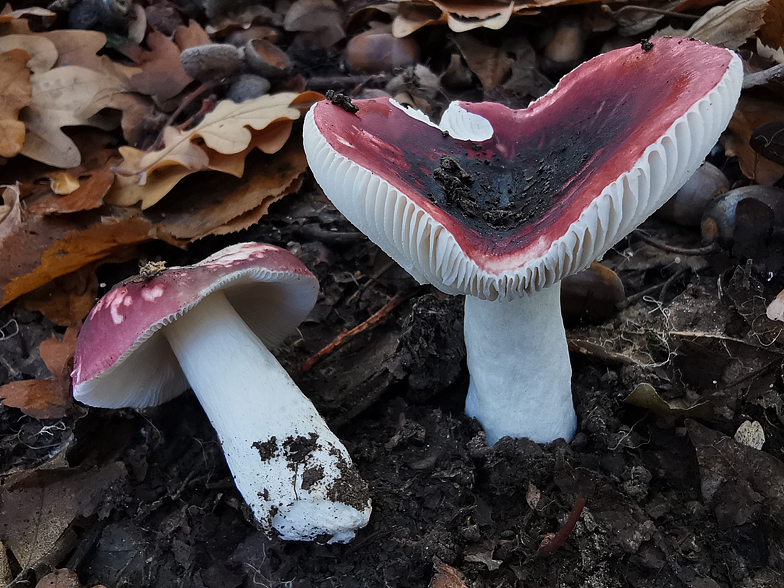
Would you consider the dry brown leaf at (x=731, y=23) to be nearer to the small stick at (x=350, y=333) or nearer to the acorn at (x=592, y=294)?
the acorn at (x=592, y=294)

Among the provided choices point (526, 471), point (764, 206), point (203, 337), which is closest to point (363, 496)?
point (526, 471)

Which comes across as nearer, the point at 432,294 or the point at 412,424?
the point at 412,424

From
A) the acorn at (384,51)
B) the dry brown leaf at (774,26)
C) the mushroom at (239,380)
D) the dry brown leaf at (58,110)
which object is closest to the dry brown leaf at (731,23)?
the dry brown leaf at (774,26)

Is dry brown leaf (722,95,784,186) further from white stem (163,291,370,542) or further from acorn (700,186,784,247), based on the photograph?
white stem (163,291,370,542)

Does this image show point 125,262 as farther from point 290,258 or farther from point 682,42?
point 682,42

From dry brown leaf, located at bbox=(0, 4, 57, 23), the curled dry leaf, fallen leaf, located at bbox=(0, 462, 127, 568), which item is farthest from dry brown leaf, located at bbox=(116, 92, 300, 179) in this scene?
fallen leaf, located at bbox=(0, 462, 127, 568)

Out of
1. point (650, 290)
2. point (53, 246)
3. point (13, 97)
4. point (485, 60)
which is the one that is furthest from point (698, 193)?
point (13, 97)

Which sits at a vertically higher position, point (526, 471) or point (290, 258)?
point (290, 258)
